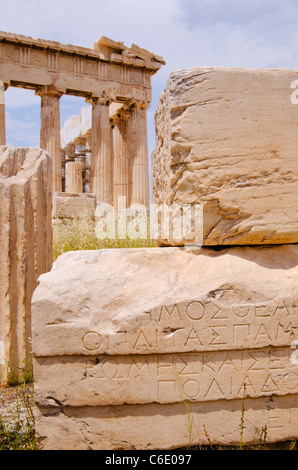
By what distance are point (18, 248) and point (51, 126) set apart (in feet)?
45.5

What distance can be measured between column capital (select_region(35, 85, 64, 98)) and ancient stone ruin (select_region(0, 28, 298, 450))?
14761 mm

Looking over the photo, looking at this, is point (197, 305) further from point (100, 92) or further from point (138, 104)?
point (138, 104)

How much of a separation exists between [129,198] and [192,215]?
16009mm

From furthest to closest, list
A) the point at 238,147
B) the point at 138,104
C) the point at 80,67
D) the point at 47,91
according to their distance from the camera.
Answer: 1. the point at 138,104
2. the point at 80,67
3. the point at 47,91
4. the point at 238,147

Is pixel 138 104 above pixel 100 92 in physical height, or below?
below

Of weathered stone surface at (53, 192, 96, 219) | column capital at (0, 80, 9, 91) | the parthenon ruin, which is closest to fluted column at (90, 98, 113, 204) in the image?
the parthenon ruin

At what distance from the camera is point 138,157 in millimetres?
17438

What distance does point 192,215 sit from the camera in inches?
84.7

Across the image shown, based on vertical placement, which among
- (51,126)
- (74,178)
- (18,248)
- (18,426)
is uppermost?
(51,126)

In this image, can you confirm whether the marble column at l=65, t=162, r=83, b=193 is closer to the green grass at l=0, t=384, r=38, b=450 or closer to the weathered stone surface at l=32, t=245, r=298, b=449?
the green grass at l=0, t=384, r=38, b=450

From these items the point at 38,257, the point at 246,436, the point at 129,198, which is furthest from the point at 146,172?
the point at 246,436

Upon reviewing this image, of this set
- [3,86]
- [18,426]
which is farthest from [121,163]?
[18,426]

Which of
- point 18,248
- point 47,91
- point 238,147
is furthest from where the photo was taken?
point 47,91
